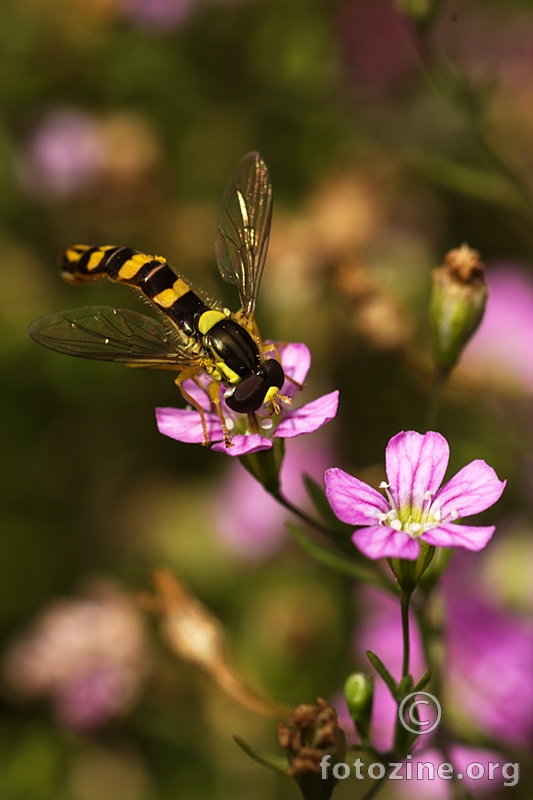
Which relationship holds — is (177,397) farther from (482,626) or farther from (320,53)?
(320,53)

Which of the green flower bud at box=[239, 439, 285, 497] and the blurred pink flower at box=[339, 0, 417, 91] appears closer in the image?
the green flower bud at box=[239, 439, 285, 497]

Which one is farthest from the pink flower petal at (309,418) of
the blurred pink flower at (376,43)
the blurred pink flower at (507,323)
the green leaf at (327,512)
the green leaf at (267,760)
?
the blurred pink flower at (376,43)

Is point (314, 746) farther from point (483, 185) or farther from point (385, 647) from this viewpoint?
point (483, 185)

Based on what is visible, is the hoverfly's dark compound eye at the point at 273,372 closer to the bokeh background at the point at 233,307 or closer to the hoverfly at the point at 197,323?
the hoverfly at the point at 197,323

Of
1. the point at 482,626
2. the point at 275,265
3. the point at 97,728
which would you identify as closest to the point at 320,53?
the point at 275,265

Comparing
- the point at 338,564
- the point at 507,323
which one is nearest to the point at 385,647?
the point at 338,564

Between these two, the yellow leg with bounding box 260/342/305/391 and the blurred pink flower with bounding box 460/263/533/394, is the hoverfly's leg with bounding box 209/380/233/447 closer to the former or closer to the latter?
the yellow leg with bounding box 260/342/305/391

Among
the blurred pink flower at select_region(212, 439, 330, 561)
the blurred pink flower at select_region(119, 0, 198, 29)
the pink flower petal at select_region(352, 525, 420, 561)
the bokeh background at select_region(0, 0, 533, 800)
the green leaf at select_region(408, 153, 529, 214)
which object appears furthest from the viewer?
the blurred pink flower at select_region(119, 0, 198, 29)

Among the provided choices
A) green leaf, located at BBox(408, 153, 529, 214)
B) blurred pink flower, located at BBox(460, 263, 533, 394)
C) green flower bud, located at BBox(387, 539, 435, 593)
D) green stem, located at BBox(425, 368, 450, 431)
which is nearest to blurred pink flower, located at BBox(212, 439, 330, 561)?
blurred pink flower, located at BBox(460, 263, 533, 394)
